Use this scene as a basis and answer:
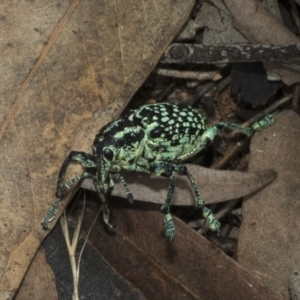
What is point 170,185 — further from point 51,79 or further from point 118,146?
point 51,79

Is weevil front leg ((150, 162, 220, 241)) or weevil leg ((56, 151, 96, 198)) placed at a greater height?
weevil leg ((56, 151, 96, 198))

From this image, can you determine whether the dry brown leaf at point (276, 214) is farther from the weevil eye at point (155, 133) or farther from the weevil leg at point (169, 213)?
the weevil eye at point (155, 133)

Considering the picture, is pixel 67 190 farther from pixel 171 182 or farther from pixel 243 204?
pixel 243 204

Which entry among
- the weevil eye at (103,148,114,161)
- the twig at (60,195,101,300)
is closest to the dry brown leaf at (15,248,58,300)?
the twig at (60,195,101,300)

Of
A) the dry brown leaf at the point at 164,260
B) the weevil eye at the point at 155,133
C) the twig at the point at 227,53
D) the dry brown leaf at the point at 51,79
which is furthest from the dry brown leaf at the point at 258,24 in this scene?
the dry brown leaf at the point at 164,260

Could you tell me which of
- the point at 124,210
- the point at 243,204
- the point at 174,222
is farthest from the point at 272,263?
the point at 124,210

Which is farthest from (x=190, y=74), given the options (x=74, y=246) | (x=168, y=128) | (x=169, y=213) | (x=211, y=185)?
(x=74, y=246)

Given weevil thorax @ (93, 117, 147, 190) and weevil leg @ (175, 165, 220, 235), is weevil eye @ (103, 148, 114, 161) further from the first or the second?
weevil leg @ (175, 165, 220, 235)
